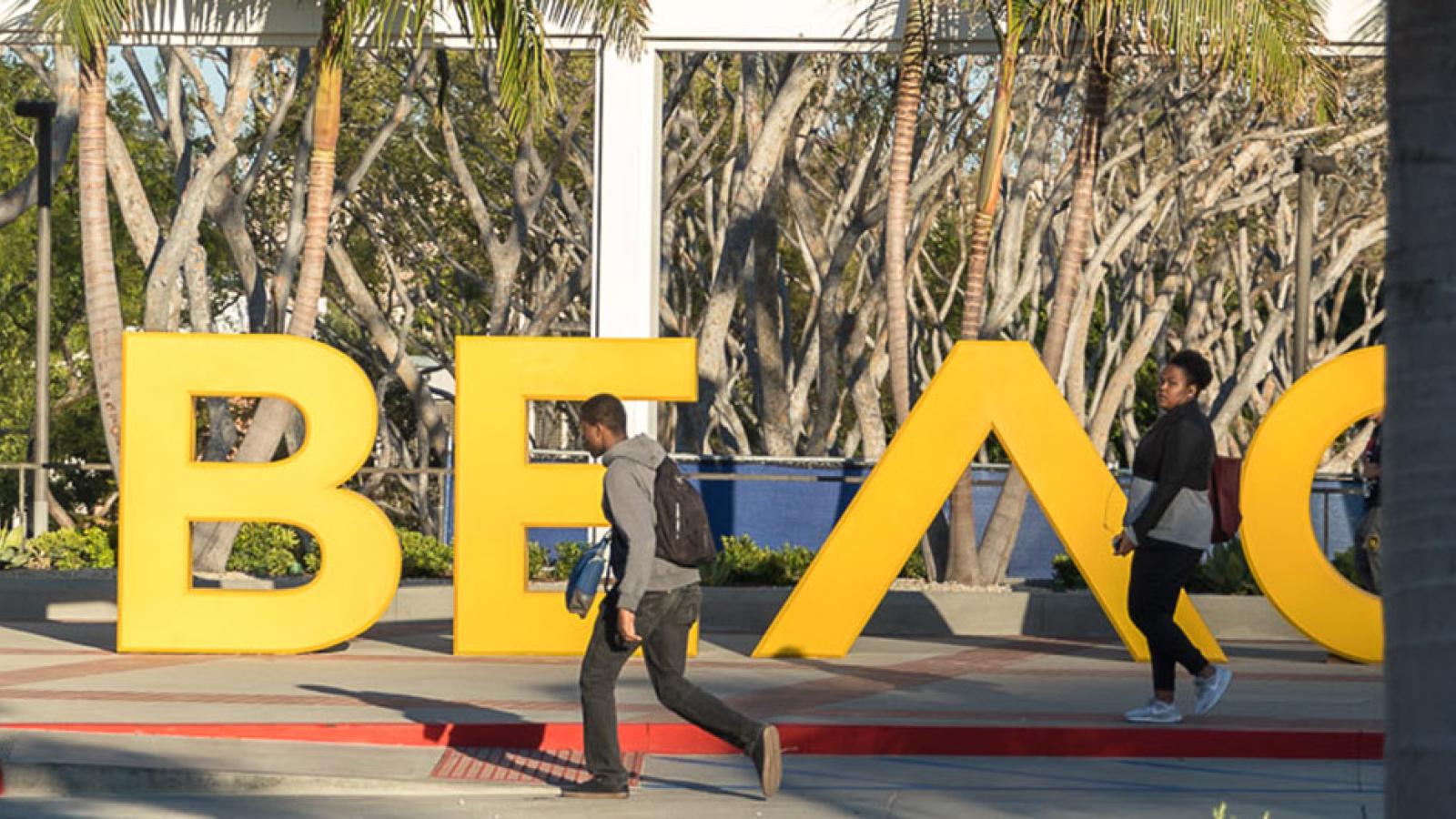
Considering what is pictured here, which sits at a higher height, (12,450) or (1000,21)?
(1000,21)

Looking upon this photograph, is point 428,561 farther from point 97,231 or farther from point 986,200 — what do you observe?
point 986,200

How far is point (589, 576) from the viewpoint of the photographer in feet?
28.6

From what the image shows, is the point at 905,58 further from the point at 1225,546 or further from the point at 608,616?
the point at 608,616

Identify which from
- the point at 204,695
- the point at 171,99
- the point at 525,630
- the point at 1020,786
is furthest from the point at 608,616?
the point at 171,99

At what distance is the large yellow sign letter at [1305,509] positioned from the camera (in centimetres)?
1373

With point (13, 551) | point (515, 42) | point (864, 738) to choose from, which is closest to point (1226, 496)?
point (864, 738)

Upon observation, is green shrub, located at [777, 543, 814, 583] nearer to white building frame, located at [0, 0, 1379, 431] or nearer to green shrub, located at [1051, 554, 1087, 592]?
white building frame, located at [0, 0, 1379, 431]

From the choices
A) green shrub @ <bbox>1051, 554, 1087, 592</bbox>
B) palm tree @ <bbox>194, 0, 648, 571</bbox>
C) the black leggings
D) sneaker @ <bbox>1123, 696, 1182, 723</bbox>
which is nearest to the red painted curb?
sneaker @ <bbox>1123, 696, 1182, 723</bbox>

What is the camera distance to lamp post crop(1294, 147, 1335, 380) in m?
25.0

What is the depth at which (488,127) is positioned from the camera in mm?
33781

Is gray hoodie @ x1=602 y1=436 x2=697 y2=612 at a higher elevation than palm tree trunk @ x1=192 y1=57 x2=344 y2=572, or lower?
lower

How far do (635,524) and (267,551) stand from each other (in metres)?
15.0

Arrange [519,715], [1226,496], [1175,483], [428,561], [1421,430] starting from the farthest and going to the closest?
[428,561], [1226,496], [519,715], [1175,483], [1421,430]

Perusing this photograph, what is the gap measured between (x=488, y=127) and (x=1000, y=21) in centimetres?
1781
